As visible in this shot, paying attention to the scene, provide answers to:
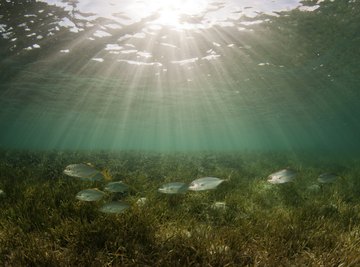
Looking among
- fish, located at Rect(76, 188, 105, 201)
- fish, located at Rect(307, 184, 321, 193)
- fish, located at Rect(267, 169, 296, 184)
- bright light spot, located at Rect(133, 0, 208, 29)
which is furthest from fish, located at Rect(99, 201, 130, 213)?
bright light spot, located at Rect(133, 0, 208, 29)

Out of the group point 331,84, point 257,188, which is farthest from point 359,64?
point 257,188

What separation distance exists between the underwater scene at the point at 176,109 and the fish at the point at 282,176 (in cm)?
3

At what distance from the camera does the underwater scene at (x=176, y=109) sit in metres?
4.46

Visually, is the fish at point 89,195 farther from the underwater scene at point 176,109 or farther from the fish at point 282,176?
the fish at point 282,176

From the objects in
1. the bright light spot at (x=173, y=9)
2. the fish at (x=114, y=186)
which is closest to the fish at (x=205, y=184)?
the fish at (x=114, y=186)

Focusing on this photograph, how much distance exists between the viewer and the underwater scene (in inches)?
176

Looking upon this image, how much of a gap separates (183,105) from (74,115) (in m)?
20.6

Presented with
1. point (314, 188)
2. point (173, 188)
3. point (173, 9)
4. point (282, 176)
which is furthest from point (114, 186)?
point (173, 9)

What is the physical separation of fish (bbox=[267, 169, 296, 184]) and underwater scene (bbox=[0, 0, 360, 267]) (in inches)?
1.0

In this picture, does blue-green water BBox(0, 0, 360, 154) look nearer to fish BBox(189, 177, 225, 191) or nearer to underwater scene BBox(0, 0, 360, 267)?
underwater scene BBox(0, 0, 360, 267)

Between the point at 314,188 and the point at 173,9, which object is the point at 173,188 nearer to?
the point at 314,188

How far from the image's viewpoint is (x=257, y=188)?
378 inches

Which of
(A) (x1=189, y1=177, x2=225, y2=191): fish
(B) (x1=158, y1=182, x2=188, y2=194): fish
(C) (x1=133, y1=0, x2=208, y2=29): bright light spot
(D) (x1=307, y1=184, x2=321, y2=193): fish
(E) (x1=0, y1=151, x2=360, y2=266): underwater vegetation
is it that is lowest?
(D) (x1=307, y1=184, x2=321, y2=193): fish

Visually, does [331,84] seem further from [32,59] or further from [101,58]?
[32,59]
